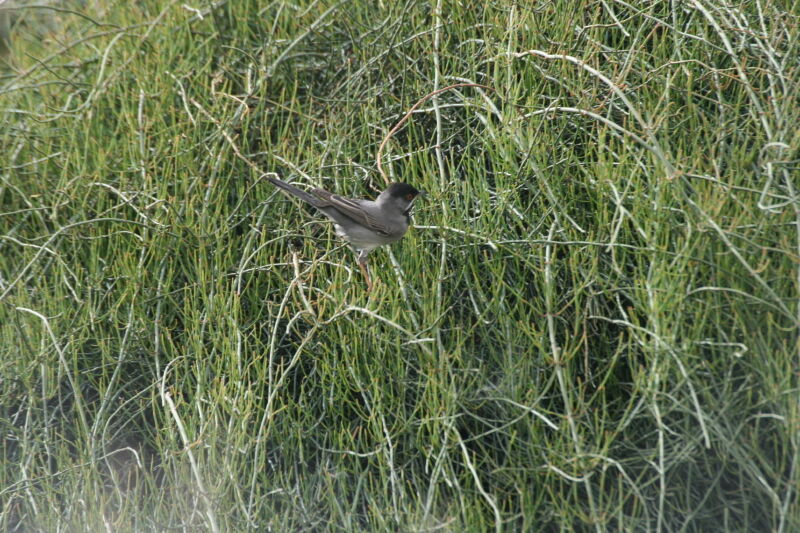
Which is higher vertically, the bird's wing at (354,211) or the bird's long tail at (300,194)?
the bird's long tail at (300,194)

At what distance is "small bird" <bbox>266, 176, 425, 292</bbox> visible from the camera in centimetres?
273

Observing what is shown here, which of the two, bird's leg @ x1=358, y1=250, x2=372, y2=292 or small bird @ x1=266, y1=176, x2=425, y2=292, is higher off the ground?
small bird @ x1=266, y1=176, x2=425, y2=292

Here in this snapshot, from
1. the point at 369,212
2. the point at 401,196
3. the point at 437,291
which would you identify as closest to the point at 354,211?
the point at 369,212

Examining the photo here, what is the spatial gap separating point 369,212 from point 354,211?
0.07 meters

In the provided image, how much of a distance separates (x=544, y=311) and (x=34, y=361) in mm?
1801

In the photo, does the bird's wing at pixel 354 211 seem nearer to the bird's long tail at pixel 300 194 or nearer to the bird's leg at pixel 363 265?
the bird's long tail at pixel 300 194

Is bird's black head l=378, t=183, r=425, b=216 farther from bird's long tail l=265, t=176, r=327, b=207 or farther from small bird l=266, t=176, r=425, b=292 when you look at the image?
bird's long tail l=265, t=176, r=327, b=207

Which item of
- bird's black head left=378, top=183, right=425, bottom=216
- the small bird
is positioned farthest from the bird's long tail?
bird's black head left=378, top=183, right=425, bottom=216

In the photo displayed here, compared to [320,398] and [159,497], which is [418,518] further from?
[159,497]

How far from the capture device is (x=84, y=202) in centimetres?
321

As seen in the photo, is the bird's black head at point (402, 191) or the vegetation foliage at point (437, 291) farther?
the bird's black head at point (402, 191)

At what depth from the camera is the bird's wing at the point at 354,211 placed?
2703 mm

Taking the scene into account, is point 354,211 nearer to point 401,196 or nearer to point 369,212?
point 369,212

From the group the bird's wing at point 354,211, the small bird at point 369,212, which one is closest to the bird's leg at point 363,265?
the small bird at point 369,212
